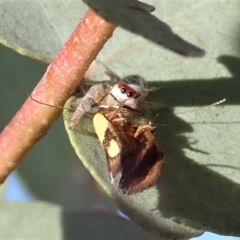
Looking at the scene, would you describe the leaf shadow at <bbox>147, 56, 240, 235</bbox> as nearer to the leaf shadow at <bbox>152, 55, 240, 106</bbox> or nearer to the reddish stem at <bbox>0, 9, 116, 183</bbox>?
the leaf shadow at <bbox>152, 55, 240, 106</bbox>

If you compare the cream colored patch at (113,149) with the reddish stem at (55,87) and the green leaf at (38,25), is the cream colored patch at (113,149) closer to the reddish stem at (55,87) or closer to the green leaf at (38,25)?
the reddish stem at (55,87)

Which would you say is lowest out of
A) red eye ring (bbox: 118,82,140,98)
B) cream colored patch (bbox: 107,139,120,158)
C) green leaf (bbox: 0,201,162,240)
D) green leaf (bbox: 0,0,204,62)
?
green leaf (bbox: 0,201,162,240)

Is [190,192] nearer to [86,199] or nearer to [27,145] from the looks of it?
[27,145]

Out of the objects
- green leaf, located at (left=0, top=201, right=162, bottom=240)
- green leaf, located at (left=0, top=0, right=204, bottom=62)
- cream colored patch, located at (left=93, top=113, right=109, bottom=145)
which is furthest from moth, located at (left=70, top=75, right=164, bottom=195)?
green leaf, located at (left=0, top=201, right=162, bottom=240)

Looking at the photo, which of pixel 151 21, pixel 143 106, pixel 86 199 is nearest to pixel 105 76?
pixel 143 106

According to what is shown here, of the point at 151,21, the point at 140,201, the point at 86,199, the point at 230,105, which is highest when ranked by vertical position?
the point at 151,21

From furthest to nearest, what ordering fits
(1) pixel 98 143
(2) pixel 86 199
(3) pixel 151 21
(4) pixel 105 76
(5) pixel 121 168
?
(2) pixel 86 199, (4) pixel 105 76, (1) pixel 98 143, (5) pixel 121 168, (3) pixel 151 21

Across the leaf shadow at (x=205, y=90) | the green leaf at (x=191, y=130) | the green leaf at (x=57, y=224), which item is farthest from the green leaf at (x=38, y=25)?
the green leaf at (x=57, y=224)
